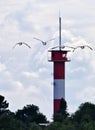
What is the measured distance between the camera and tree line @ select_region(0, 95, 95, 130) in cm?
14999

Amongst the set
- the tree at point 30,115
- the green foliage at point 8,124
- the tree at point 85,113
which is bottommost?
the green foliage at point 8,124

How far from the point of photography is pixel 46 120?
182 m

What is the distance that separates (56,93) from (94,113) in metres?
10.3

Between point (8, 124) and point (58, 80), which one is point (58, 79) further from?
point (8, 124)

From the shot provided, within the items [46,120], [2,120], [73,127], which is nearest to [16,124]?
[2,120]

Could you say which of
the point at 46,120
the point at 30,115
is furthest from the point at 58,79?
the point at 30,115

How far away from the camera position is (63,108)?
6698 inches

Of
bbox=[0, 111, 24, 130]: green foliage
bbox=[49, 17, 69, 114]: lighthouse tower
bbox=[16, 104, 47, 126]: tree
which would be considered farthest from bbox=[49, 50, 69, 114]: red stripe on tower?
bbox=[16, 104, 47, 126]: tree

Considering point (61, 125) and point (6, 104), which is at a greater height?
point (6, 104)

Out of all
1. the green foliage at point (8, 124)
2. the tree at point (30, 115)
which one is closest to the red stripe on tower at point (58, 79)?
the green foliage at point (8, 124)

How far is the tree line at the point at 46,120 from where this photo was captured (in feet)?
492

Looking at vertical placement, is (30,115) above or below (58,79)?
above

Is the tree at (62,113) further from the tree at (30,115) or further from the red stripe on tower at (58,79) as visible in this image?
the tree at (30,115)

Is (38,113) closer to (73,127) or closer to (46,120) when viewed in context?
(46,120)
